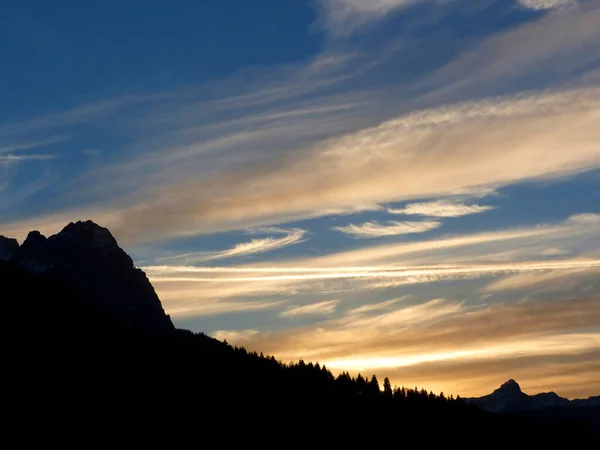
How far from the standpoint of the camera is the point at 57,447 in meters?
193

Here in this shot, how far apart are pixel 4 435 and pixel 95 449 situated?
22795mm

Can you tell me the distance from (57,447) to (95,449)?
10237 millimetres

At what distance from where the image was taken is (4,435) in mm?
195125

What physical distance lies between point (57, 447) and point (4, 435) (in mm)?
14429

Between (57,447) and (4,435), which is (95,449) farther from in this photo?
(4,435)

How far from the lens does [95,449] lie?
199 m

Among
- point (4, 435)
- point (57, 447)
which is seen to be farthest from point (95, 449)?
point (4, 435)
